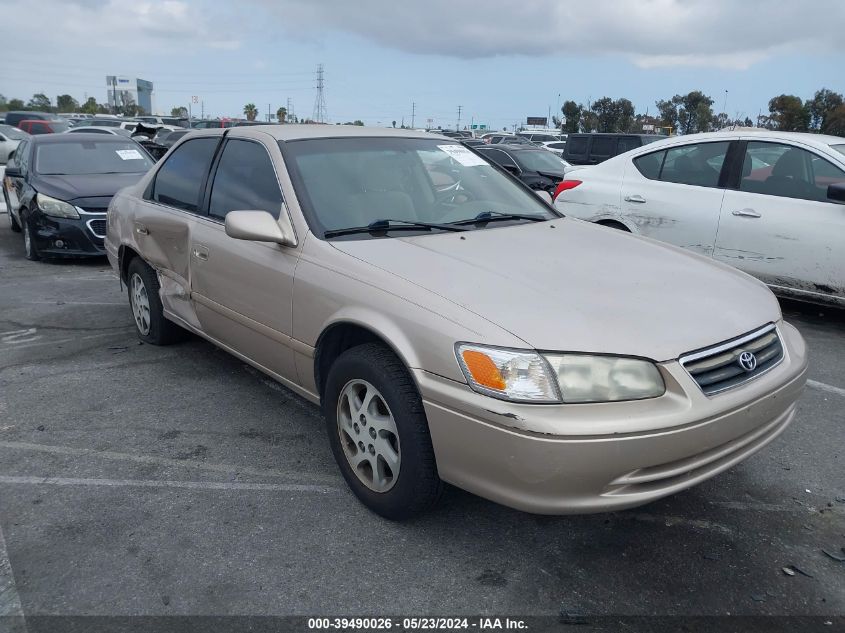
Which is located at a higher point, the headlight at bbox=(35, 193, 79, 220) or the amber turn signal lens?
the amber turn signal lens

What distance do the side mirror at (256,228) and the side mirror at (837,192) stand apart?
4257mm

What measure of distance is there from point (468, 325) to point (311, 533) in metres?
1.12

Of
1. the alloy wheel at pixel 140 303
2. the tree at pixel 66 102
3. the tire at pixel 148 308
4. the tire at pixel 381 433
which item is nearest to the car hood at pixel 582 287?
the tire at pixel 381 433

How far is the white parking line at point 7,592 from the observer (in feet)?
8.11

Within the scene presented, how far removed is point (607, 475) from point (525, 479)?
0.89 ft

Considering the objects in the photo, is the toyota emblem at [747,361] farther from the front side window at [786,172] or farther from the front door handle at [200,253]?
the front side window at [786,172]

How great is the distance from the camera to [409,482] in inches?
109

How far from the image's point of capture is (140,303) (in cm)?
527

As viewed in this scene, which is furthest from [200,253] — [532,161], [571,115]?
[571,115]

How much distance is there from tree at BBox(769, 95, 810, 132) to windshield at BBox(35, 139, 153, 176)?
31912 millimetres

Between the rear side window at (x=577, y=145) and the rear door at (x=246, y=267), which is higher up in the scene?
the rear side window at (x=577, y=145)

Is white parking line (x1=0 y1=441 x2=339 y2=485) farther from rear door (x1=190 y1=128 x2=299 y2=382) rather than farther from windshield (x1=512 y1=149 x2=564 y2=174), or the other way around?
windshield (x1=512 y1=149 x2=564 y2=174)

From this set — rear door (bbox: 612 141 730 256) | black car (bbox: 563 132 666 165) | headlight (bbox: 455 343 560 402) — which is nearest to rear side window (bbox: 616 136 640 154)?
black car (bbox: 563 132 666 165)

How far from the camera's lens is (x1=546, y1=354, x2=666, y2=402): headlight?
243 centimetres
